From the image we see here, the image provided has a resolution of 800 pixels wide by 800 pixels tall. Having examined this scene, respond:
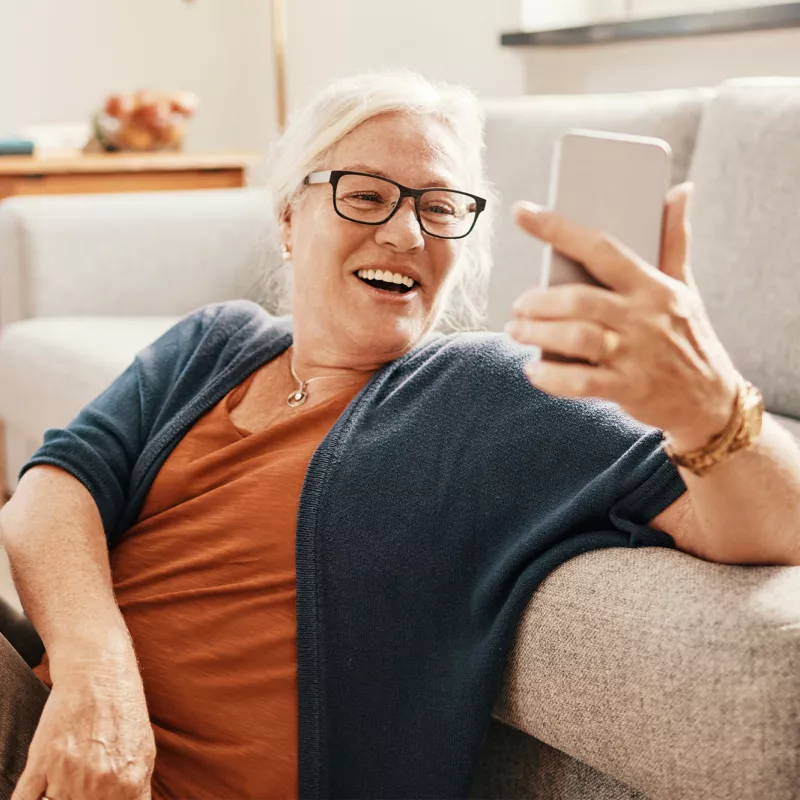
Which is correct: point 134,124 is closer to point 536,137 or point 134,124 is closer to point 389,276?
point 536,137

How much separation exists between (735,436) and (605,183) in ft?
0.61

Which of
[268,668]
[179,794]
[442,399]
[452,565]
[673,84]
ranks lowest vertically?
[179,794]

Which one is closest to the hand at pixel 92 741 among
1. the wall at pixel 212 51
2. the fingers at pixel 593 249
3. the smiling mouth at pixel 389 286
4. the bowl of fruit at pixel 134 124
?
the smiling mouth at pixel 389 286

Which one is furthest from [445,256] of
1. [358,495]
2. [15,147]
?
[15,147]

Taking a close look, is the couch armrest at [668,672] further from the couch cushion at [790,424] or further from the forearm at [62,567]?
the couch cushion at [790,424]

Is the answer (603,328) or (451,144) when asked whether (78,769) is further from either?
(451,144)

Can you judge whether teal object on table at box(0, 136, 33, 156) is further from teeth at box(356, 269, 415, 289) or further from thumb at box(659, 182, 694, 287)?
thumb at box(659, 182, 694, 287)

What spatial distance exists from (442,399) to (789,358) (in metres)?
0.64

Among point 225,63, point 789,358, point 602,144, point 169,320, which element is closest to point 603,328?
point 602,144

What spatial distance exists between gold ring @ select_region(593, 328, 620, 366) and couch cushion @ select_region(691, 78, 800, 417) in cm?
89

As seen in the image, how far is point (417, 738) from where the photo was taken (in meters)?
0.96

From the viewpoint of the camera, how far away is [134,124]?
304 cm

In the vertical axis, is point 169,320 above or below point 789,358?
below

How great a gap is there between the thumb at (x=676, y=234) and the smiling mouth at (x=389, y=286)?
17.7 inches
